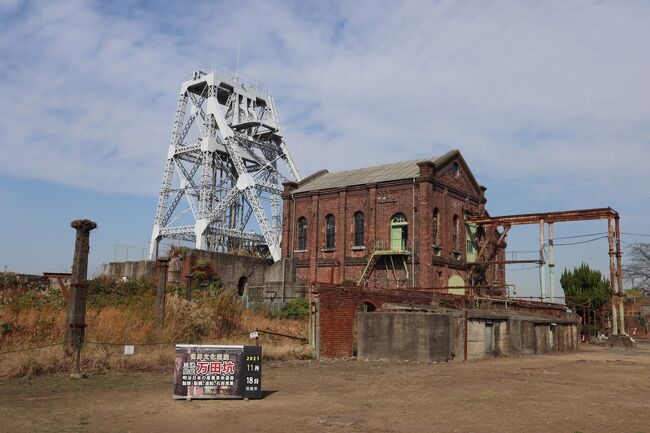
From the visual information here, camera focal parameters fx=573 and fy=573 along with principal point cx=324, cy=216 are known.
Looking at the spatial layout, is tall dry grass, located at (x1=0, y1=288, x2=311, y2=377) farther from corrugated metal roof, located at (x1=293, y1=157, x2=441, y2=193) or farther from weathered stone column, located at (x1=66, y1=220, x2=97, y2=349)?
corrugated metal roof, located at (x1=293, y1=157, x2=441, y2=193)

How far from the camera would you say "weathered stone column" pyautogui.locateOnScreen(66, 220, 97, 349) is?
13500 millimetres

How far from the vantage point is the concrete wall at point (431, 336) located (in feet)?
62.4

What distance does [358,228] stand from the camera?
118ft

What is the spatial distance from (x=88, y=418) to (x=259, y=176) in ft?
135

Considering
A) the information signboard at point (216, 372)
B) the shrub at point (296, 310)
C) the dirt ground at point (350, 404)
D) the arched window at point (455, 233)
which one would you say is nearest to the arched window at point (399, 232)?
the arched window at point (455, 233)

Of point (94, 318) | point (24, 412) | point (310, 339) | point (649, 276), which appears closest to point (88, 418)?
point (24, 412)

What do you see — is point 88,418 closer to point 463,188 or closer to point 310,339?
point 310,339

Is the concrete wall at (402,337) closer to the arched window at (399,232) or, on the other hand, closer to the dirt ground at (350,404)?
the dirt ground at (350,404)

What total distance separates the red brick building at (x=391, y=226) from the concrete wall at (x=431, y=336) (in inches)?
355

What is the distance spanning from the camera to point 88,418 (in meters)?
8.62

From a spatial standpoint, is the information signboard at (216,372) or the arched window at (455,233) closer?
the information signboard at (216,372)

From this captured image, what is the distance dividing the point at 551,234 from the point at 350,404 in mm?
28374

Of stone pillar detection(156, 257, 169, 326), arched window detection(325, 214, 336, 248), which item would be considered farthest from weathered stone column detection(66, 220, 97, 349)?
arched window detection(325, 214, 336, 248)

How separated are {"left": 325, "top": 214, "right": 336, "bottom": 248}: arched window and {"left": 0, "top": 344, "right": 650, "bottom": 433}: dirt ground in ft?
70.9
